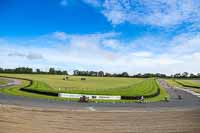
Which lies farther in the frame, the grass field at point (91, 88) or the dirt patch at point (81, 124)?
the grass field at point (91, 88)

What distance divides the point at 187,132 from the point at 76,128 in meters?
8.71

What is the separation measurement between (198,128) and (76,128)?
33.8ft

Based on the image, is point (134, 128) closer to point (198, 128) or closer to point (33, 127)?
point (198, 128)

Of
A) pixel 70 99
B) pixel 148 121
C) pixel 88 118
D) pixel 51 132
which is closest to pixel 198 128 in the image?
pixel 148 121

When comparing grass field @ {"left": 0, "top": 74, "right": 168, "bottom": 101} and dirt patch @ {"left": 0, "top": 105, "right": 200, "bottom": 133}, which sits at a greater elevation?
grass field @ {"left": 0, "top": 74, "right": 168, "bottom": 101}

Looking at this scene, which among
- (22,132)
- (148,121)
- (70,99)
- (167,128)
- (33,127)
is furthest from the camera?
(70,99)

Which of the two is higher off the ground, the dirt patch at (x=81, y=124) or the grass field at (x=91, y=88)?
the grass field at (x=91, y=88)

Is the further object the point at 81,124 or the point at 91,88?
the point at 91,88

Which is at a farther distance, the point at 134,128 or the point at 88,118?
the point at 88,118

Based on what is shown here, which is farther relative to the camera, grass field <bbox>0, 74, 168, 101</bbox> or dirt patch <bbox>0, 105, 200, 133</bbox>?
grass field <bbox>0, 74, 168, 101</bbox>

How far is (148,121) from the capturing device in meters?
27.3

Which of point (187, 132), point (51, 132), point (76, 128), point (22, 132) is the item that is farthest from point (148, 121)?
point (22, 132)

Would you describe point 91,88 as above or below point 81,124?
above

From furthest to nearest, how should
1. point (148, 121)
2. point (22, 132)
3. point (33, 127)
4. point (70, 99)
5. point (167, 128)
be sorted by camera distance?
point (70, 99) < point (148, 121) < point (167, 128) < point (33, 127) < point (22, 132)
